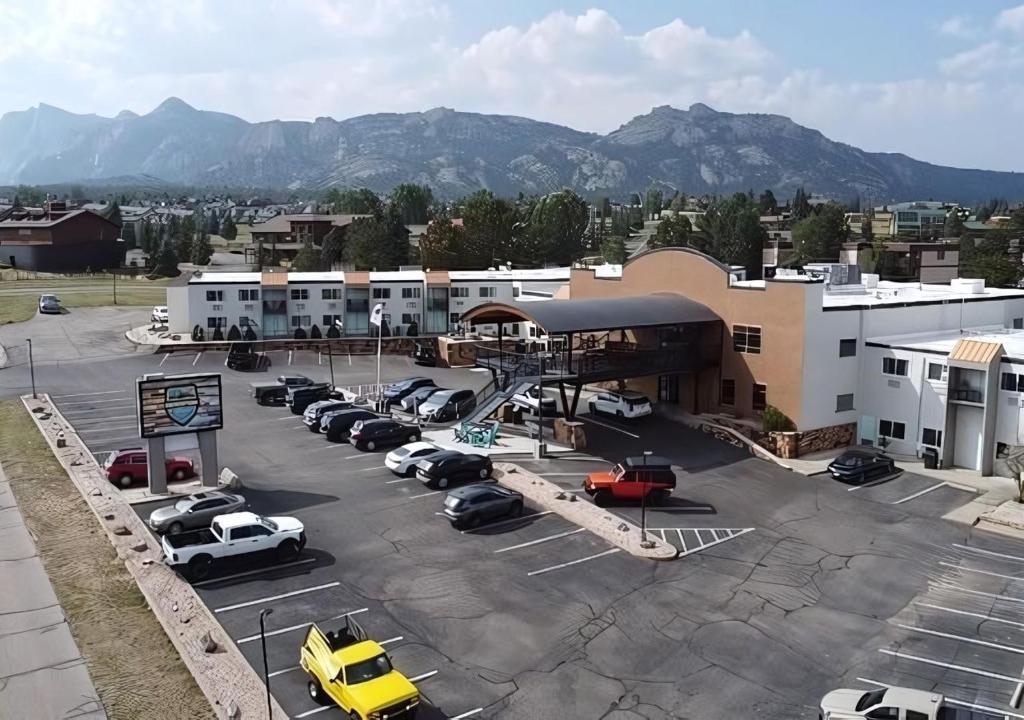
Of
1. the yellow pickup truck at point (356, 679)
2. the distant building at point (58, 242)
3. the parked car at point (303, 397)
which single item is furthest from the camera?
the distant building at point (58, 242)

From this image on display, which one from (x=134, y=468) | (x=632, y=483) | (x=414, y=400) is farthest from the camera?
(x=414, y=400)

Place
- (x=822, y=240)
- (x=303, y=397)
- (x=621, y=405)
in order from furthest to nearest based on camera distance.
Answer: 1. (x=822, y=240)
2. (x=303, y=397)
3. (x=621, y=405)

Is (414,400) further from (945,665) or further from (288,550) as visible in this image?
(945,665)

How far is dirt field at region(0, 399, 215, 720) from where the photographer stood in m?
19.4

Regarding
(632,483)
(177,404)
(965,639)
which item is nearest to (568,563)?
(632,483)

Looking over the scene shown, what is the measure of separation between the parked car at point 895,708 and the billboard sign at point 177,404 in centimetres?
2476

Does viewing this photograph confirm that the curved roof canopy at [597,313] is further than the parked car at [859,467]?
Yes

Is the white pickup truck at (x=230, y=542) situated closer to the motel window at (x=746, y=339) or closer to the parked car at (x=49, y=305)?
the motel window at (x=746, y=339)

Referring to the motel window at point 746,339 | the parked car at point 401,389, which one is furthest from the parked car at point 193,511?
the motel window at point 746,339

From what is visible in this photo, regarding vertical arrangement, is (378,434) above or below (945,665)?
above

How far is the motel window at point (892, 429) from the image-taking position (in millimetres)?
43406

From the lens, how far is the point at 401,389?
52062mm

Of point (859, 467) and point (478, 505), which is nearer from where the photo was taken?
point (478, 505)

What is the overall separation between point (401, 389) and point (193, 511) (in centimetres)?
2277
